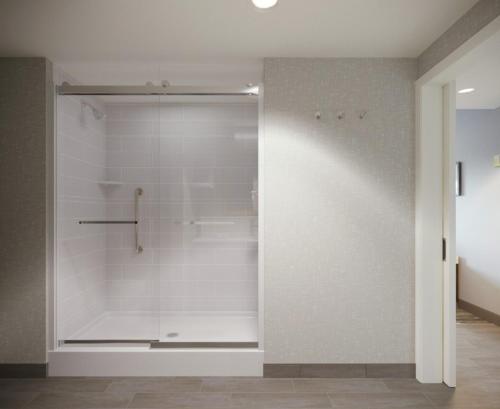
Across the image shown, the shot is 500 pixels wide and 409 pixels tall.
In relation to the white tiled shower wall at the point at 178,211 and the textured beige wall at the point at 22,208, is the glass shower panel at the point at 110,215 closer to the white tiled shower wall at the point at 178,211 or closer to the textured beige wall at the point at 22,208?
the white tiled shower wall at the point at 178,211

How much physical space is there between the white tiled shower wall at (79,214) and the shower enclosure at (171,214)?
0.6 inches

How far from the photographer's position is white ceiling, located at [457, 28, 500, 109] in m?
2.32

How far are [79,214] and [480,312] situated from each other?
4.41 m

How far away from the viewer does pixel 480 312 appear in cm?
463

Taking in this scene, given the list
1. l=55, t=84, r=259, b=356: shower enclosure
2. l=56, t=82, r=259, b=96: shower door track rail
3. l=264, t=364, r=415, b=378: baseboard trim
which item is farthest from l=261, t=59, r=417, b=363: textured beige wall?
l=55, t=84, r=259, b=356: shower enclosure

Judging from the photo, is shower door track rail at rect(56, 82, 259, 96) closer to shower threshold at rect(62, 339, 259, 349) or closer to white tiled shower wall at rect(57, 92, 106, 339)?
white tiled shower wall at rect(57, 92, 106, 339)

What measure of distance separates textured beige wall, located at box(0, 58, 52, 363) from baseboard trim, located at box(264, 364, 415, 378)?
5.71 ft

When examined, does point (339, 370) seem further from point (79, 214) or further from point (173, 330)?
point (79, 214)

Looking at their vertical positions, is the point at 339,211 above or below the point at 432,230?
above

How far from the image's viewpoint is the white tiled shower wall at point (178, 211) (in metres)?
3.79

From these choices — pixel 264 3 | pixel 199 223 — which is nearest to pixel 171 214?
pixel 199 223

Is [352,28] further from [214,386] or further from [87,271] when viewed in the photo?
[87,271]

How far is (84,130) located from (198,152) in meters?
1.02

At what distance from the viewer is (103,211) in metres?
3.80
